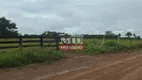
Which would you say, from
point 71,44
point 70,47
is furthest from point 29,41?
point 71,44

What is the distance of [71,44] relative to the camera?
26.1 metres

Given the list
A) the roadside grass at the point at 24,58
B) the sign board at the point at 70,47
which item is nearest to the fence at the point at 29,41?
the sign board at the point at 70,47

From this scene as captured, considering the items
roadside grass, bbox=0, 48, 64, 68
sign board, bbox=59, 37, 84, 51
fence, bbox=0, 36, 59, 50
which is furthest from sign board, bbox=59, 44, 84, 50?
roadside grass, bbox=0, 48, 64, 68

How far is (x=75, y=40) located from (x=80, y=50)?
2.01 m

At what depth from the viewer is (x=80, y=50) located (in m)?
25.5

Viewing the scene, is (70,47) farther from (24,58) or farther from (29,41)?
(24,58)

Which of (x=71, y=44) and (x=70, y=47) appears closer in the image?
(x=70, y=47)

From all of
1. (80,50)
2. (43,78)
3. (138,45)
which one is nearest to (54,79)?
(43,78)

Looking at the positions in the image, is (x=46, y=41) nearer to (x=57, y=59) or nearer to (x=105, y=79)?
(x=57, y=59)

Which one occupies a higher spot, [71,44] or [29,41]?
[29,41]

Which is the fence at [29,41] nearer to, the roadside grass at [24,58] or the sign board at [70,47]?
the sign board at [70,47]

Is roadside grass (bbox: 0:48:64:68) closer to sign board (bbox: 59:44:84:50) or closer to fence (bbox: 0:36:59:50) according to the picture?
fence (bbox: 0:36:59:50)

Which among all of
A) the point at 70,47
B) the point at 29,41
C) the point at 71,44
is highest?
the point at 29,41

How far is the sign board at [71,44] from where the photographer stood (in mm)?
25344
